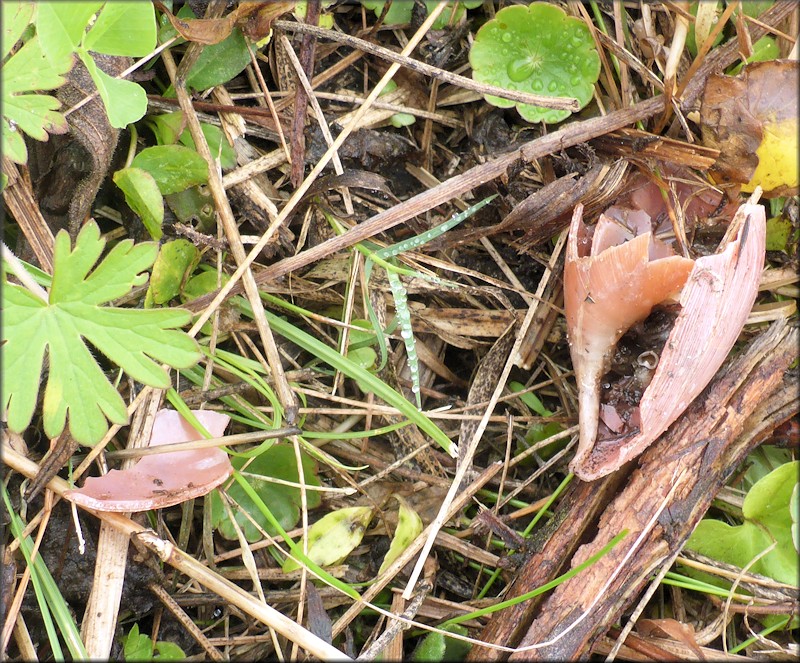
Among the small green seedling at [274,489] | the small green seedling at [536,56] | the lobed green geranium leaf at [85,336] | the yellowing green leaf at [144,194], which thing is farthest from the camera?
the small green seedling at [536,56]

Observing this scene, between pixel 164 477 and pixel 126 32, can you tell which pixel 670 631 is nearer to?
pixel 164 477

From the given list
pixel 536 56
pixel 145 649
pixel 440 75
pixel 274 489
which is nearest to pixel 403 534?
pixel 274 489

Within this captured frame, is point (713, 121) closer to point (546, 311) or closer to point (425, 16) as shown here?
point (546, 311)

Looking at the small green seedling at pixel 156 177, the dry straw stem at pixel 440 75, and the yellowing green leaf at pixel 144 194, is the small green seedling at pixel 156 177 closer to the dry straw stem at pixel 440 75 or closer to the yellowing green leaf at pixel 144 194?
the yellowing green leaf at pixel 144 194

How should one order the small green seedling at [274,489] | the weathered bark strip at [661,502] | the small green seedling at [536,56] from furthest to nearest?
the small green seedling at [536,56] → the small green seedling at [274,489] → the weathered bark strip at [661,502]

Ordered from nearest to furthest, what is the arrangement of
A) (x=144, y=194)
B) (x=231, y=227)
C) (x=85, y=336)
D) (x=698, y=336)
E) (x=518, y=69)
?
(x=85, y=336) < (x=698, y=336) < (x=144, y=194) < (x=231, y=227) < (x=518, y=69)

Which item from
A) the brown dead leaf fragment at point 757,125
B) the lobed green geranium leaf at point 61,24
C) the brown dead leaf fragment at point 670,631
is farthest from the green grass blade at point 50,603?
the brown dead leaf fragment at point 757,125

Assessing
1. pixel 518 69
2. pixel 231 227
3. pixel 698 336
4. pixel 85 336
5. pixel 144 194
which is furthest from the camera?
pixel 518 69
